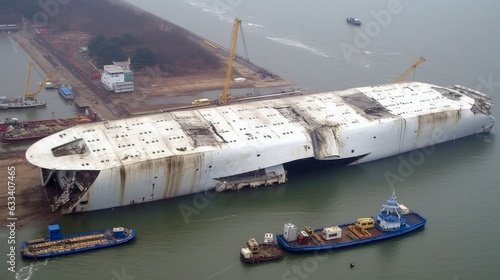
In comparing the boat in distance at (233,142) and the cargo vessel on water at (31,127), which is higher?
the boat in distance at (233,142)

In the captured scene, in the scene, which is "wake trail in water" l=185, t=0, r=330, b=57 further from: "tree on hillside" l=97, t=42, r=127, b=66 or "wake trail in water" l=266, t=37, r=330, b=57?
"tree on hillside" l=97, t=42, r=127, b=66

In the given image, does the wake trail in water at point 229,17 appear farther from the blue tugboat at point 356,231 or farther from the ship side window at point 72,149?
the ship side window at point 72,149

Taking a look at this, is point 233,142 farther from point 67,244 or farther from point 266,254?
point 67,244

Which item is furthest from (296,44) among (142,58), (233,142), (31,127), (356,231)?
(356,231)

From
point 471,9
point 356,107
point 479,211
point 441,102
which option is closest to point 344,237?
point 479,211

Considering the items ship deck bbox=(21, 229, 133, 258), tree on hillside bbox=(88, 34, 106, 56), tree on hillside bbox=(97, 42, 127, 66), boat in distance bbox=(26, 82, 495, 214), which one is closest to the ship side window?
boat in distance bbox=(26, 82, 495, 214)

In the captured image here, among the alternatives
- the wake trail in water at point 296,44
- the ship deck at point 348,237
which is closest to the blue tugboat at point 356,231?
the ship deck at point 348,237

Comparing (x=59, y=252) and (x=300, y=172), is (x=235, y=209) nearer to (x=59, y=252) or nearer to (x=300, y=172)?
(x=300, y=172)
